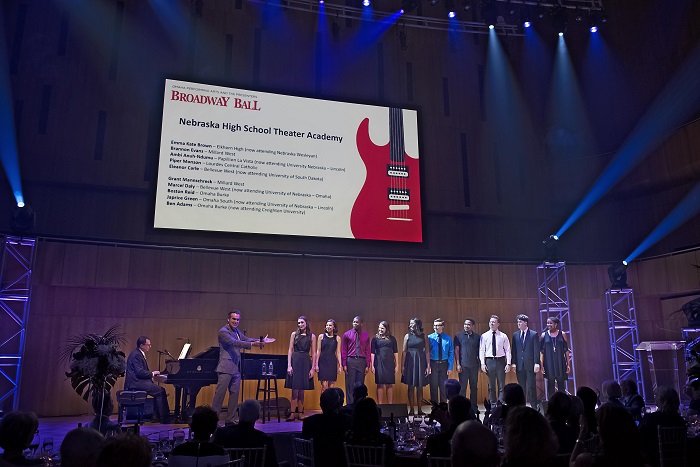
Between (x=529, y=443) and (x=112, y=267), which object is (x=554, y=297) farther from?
(x=529, y=443)

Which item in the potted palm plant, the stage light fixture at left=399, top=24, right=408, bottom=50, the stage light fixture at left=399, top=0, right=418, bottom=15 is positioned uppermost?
the stage light fixture at left=399, top=0, right=418, bottom=15

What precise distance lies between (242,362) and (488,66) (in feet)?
29.9

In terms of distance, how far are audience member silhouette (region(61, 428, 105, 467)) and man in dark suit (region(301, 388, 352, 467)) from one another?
1619 mm

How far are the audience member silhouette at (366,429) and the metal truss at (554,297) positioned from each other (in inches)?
328

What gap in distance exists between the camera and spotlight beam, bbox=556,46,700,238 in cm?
1168

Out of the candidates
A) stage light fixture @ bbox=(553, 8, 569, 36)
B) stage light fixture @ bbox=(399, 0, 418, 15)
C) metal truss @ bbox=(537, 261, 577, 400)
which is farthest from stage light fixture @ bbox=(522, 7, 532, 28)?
metal truss @ bbox=(537, 261, 577, 400)

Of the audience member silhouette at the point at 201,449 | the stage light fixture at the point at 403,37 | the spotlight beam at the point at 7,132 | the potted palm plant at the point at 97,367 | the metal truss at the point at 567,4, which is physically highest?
the metal truss at the point at 567,4

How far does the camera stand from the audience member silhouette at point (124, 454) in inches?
71.5

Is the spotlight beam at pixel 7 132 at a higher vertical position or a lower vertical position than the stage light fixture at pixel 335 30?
lower

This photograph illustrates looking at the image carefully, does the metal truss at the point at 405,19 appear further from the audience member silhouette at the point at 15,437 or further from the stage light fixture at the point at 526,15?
the audience member silhouette at the point at 15,437

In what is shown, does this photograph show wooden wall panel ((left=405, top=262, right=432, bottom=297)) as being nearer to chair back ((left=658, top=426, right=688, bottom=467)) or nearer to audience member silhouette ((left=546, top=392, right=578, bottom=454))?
chair back ((left=658, top=426, right=688, bottom=467))

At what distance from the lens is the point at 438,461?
2996mm

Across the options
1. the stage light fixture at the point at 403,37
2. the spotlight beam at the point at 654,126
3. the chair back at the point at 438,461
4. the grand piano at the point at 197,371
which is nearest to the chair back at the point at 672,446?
the chair back at the point at 438,461

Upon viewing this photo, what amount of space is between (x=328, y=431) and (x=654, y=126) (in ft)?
38.1
